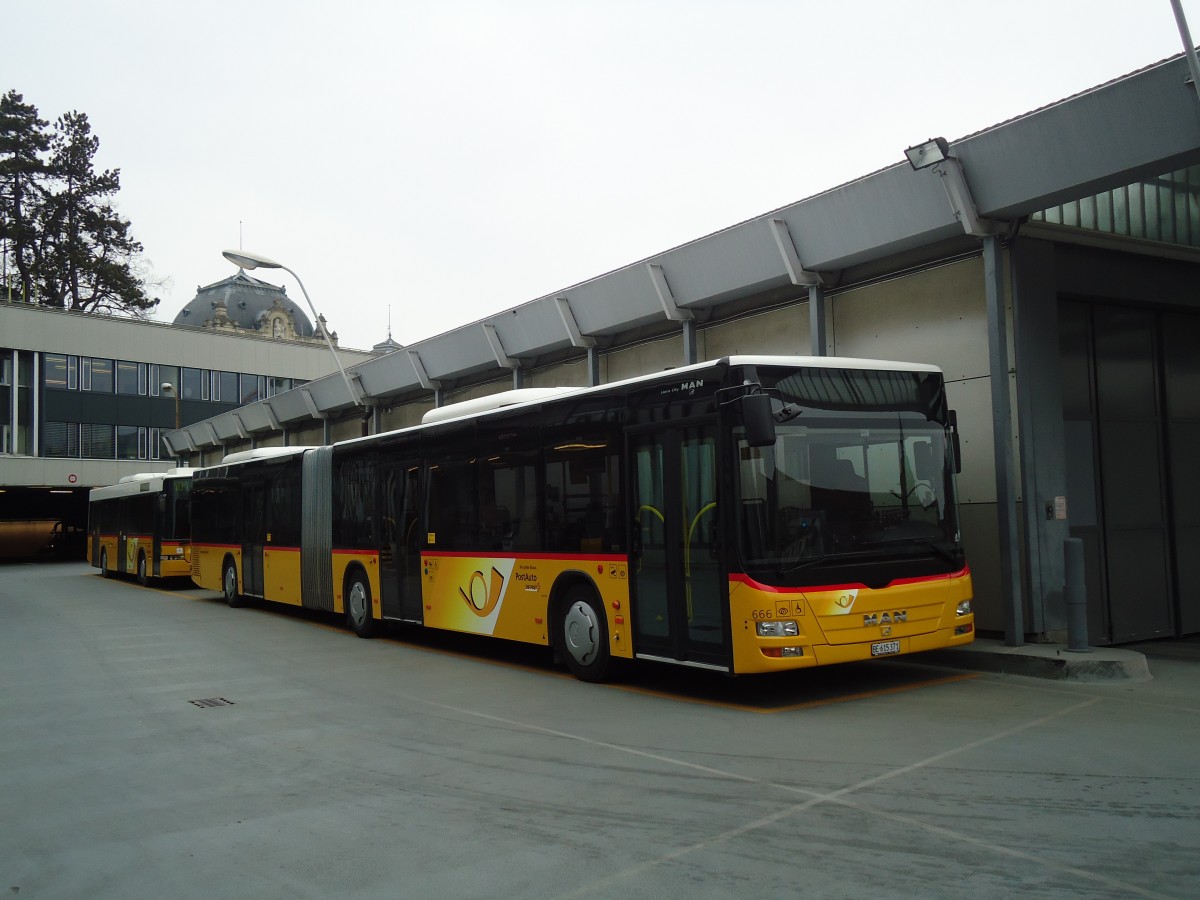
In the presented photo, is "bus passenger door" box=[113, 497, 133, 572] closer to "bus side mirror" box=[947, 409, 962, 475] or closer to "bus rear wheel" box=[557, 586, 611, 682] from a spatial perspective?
"bus rear wheel" box=[557, 586, 611, 682]

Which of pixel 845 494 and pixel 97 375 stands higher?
pixel 97 375

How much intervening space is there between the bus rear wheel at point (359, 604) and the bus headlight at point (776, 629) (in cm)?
869

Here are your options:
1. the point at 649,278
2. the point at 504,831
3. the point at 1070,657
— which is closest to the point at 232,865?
the point at 504,831

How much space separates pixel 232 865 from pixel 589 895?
6.27ft

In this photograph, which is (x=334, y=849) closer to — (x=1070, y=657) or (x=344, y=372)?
(x=1070, y=657)

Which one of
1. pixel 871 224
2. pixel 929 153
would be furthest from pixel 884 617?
pixel 871 224

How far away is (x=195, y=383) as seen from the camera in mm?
54281

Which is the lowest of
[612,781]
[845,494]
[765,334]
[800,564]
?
Result: [612,781]

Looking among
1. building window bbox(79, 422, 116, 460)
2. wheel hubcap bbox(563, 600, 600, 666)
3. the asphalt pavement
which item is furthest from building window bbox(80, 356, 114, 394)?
wheel hubcap bbox(563, 600, 600, 666)

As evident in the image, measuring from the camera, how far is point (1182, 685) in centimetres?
982

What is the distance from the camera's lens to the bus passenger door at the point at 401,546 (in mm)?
14477

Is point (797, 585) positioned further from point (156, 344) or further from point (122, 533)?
point (156, 344)

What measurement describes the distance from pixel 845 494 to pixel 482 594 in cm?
530

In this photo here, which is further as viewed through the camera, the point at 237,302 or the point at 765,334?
the point at 237,302
